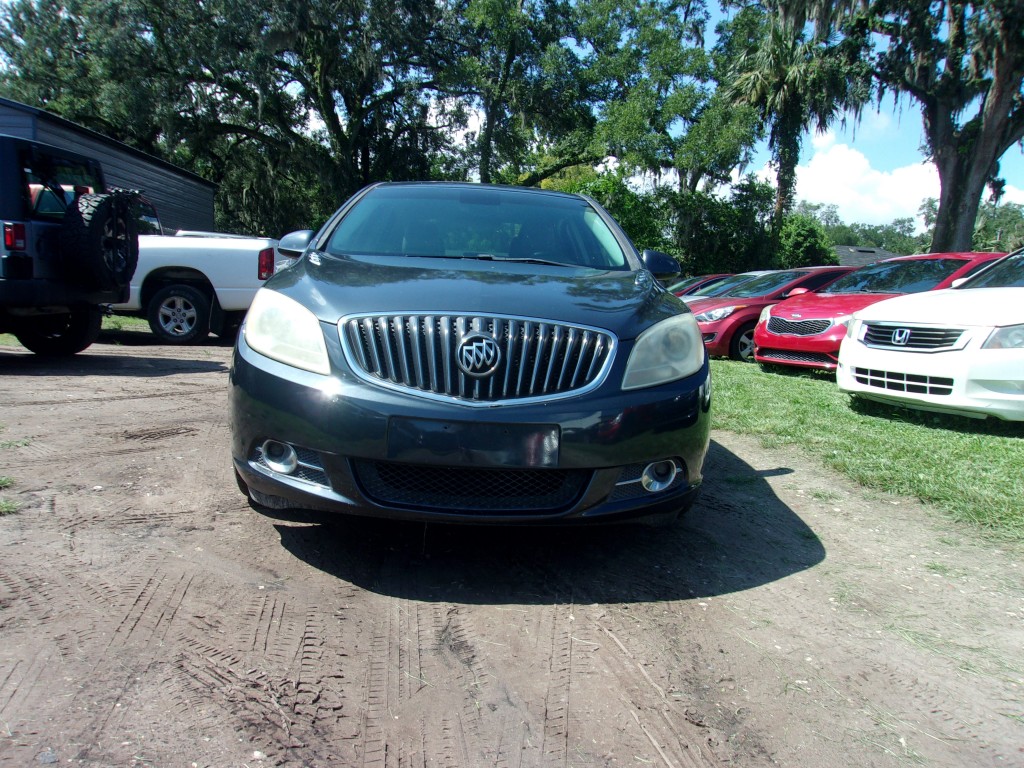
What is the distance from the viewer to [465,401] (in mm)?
2660

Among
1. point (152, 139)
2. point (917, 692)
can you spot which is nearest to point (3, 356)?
point (917, 692)

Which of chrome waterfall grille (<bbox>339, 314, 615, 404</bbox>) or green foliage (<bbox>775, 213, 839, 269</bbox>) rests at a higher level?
green foliage (<bbox>775, 213, 839, 269</bbox>)

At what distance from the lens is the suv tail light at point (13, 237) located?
6.80 metres

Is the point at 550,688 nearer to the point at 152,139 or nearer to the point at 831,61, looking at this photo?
the point at 152,139

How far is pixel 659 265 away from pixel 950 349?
111 inches

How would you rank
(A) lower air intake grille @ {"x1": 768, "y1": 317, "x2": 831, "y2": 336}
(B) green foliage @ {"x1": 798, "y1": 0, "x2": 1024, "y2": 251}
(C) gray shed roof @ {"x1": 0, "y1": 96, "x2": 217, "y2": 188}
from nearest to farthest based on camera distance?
1. (A) lower air intake grille @ {"x1": 768, "y1": 317, "x2": 831, "y2": 336}
2. (C) gray shed roof @ {"x1": 0, "y1": 96, "x2": 217, "y2": 188}
3. (B) green foliage @ {"x1": 798, "y1": 0, "x2": 1024, "y2": 251}

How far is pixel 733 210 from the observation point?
28.5 metres

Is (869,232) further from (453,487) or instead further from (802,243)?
(453,487)

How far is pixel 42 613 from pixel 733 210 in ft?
93.9

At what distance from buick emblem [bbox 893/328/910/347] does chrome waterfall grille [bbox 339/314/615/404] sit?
13.7ft

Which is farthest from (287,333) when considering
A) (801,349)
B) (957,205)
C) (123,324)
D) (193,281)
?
(957,205)

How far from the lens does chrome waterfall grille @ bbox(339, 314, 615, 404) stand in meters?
2.69

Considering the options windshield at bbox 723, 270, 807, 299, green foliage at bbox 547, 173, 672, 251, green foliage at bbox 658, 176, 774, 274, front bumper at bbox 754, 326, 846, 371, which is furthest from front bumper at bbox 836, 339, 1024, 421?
green foliage at bbox 658, 176, 774, 274

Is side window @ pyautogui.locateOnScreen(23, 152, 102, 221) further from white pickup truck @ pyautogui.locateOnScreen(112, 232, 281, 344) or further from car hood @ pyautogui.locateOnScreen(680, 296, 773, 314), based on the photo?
car hood @ pyautogui.locateOnScreen(680, 296, 773, 314)
